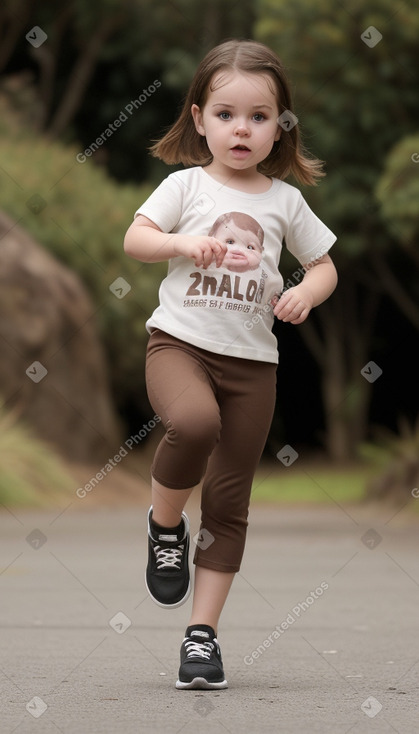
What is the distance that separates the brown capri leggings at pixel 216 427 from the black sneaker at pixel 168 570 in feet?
0.32

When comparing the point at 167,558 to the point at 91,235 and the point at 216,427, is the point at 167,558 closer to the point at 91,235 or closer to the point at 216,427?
the point at 216,427

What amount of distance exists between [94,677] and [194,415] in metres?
0.94

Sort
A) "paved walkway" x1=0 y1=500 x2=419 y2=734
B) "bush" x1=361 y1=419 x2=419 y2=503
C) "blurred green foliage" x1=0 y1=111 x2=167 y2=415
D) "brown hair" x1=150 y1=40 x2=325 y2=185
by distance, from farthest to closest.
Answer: "blurred green foliage" x1=0 y1=111 x2=167 y2=415 < "bush" x1=361 y1=419 x2=419 y2=503 < "brown hair" x1=150 y1=40 x2=325 y2=185 < "paved walkway" x1=0 y1=500 x2=419 y2=734

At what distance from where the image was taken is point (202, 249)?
366cm

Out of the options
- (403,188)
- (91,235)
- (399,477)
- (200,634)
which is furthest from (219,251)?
(91,235)

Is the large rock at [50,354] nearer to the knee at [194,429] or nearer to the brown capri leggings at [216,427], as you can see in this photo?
the brown capri leggings at [216,427]

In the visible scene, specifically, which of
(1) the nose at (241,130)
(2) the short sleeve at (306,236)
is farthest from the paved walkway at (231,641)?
(1) the nose at (241,130)

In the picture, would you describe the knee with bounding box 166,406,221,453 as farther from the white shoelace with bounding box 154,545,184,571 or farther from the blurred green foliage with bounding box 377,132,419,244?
the blurred green foliage with bounding box 377,132,419,244

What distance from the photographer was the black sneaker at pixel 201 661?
3.80 m

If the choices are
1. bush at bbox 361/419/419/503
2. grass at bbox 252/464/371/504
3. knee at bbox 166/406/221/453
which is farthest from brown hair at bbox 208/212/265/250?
grass at bbox 252/464/371/504

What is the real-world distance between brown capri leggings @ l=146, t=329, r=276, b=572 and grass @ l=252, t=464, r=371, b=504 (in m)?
9.23

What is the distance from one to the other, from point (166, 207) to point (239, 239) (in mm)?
246

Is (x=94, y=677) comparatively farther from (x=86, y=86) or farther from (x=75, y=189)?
(x=86, y=86)

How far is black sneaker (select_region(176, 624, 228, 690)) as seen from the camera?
3799 millimetres
